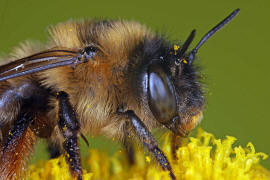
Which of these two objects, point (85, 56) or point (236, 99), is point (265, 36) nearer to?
point (236, 99)

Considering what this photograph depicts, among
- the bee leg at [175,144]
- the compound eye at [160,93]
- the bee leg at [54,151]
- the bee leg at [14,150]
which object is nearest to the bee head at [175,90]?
the compound eye at [160,93]

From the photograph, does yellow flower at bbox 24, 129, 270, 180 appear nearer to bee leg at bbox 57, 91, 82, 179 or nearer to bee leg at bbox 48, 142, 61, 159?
bee leg at bbox 48, 142, 61, 159

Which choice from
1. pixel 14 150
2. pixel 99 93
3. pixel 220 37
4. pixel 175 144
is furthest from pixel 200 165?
pixel 220 37

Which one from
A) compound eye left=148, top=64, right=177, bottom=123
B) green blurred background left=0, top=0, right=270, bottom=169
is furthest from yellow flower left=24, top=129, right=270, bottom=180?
green blurred background left=0, top=0, right=270, bottom=169

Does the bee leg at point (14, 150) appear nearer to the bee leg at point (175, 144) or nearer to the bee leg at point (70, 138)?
the bee leg at point (70, 138)

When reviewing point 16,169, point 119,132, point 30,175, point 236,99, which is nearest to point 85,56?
point 119,132

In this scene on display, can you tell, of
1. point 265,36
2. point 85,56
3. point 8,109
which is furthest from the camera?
point 265,36

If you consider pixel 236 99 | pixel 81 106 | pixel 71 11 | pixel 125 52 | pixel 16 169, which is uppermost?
pixel 71 11
